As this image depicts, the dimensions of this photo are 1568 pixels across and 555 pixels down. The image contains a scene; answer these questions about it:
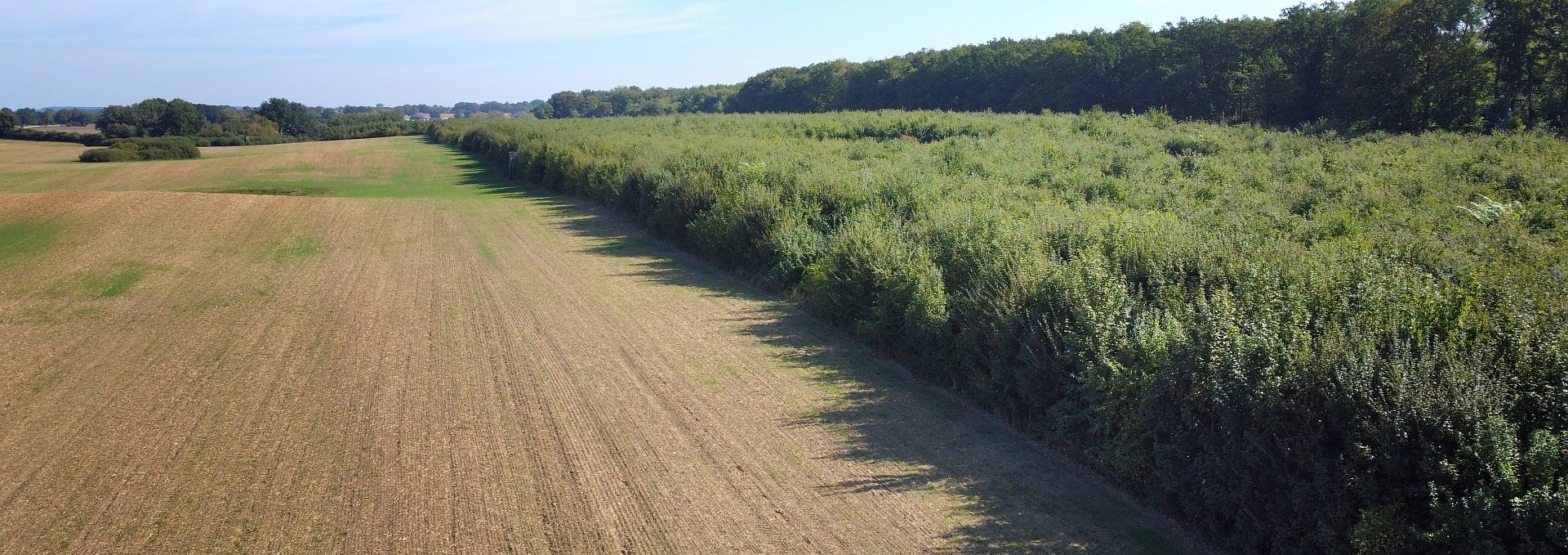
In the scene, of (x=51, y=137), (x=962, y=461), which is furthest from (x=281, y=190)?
(x=51, y=137)

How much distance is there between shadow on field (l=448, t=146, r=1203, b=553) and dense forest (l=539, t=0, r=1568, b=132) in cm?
2012

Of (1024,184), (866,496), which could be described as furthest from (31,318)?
(1024,184)

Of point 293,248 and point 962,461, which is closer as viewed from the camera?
point 962,461

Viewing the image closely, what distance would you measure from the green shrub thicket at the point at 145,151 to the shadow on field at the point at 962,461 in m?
Result: 50.9

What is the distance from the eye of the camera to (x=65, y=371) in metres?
10.5

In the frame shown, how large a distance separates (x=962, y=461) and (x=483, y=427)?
4.73 meters

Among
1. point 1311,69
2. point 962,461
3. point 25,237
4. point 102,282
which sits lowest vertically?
point 962,461

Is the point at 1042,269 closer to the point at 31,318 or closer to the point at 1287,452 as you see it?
the point at 1287,452

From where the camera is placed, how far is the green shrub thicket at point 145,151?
4634 cm

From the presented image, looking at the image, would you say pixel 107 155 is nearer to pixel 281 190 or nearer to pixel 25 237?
pixel 281 190

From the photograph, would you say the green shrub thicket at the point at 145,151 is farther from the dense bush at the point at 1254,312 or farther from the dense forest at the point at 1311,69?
the dense forest at the point at 1311,69

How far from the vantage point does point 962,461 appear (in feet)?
24.6

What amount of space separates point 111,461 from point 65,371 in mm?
4139

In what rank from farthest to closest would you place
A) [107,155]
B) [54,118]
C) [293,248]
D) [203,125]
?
[54,118] < [203,125] < [107,155] < [293,248]
